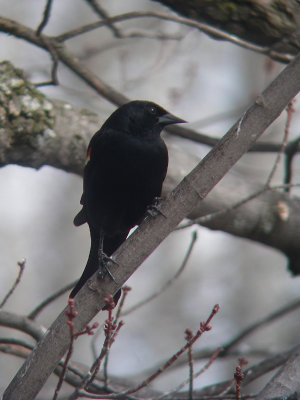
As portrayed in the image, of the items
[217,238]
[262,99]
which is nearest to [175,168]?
[262,99]

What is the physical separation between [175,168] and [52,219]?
7.71 m

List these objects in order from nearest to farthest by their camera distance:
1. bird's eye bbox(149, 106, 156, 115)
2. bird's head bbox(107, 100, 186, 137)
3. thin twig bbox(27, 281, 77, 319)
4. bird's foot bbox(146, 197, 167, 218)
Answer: bird's foot bbox(146, 197, 167, 218)
thin twig bbox(27, 281, 77, 319)
bird's head bbox(107, 100, 186, 137)
bird's eye bbox(149, 106, 156, 115)

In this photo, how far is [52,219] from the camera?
11539 mm

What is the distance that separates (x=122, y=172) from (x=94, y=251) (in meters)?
0.45

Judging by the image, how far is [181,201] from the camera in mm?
2656

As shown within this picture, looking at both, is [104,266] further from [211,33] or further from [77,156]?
[211,33]

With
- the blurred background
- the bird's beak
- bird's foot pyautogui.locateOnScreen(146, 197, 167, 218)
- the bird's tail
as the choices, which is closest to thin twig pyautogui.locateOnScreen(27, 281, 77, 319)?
the bird's tail

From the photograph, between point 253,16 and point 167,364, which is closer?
point 167,364

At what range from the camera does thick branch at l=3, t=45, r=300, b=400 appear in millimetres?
2562

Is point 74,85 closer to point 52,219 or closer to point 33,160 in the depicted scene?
point 52,219

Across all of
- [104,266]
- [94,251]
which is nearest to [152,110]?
[94,251]

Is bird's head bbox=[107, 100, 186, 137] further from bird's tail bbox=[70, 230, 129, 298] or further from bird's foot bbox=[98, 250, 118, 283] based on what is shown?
bird's foot bbox=[98, 250, 118, 283]

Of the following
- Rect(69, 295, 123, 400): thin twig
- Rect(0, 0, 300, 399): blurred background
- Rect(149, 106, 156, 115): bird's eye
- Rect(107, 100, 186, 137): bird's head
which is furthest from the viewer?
Rect(0, 0, 300, 399): blurred background

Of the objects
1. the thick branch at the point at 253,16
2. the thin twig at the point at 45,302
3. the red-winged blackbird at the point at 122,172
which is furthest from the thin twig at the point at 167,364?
the thick branch at the point at 253,16
